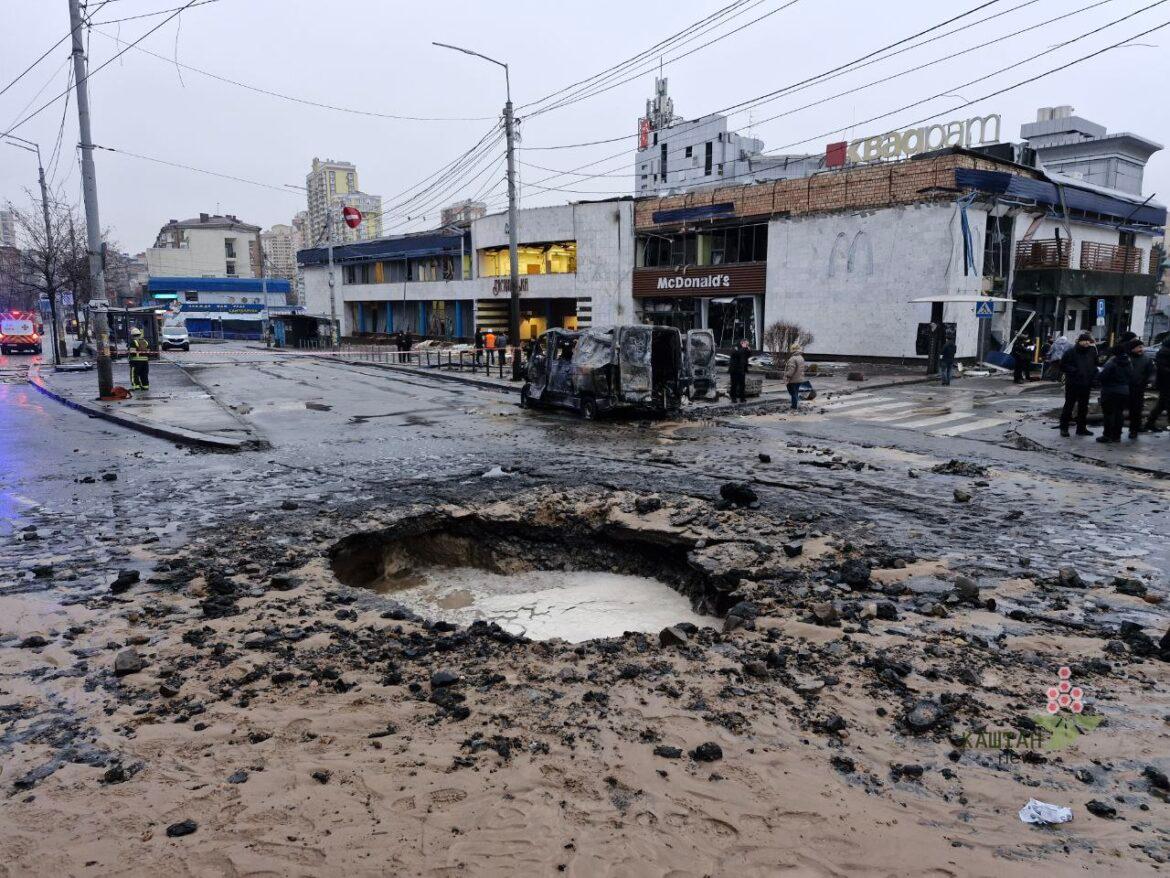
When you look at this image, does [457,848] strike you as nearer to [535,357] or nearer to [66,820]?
[66,820]

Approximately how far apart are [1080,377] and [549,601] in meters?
10.4

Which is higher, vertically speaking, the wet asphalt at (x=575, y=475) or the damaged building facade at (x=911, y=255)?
the damaged building facade at (x=911, y=255)

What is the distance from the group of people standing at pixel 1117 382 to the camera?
11.1 m

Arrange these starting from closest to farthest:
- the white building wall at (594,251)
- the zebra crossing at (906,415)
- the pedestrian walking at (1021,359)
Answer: the zebra crossing at (906,415) → the pedestrian walking at (1021,359) → the white building wall at (594,251)

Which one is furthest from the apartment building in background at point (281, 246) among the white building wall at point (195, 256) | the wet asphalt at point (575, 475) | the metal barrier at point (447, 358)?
the wet asphalt at point (575, 475)

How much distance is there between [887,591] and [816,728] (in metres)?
2.14

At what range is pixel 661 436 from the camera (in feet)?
42.7

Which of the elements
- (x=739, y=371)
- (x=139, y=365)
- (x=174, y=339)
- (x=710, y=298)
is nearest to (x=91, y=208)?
(x=139, y=365)

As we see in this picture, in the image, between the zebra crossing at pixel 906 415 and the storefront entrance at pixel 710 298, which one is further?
the storefront entrance at pixel 710 298

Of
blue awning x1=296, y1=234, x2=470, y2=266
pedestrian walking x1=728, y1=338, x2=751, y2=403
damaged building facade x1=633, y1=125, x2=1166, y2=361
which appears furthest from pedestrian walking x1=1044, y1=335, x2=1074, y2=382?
blue awning x1=296, y1=234, x2=470, y2=266

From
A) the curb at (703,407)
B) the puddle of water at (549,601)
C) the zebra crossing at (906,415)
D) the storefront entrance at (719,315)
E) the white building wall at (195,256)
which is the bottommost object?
the puddle of water at (549,601)

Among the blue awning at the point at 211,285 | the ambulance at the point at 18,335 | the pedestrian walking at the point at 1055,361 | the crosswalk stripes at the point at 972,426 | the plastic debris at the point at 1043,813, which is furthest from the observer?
the blue awning at the point at 211,285

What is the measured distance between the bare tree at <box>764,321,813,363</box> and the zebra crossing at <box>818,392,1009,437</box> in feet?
32.1

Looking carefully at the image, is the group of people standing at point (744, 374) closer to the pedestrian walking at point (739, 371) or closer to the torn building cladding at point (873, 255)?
the pedestrian walking at point (739, 371)
